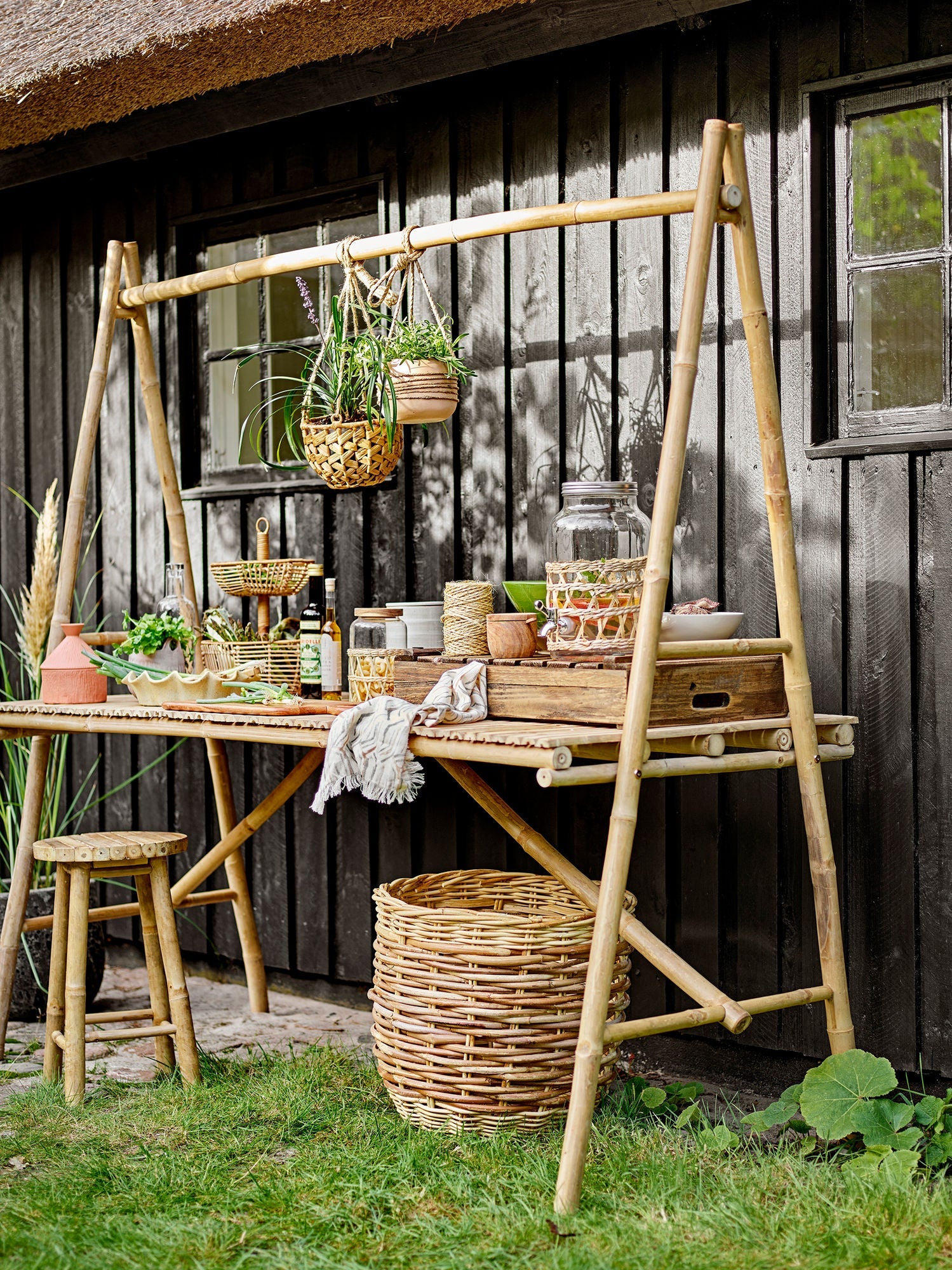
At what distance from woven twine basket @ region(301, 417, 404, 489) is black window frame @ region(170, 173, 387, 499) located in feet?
2.68

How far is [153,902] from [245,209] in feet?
7.41

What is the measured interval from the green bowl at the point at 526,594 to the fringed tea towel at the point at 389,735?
0.36 meters

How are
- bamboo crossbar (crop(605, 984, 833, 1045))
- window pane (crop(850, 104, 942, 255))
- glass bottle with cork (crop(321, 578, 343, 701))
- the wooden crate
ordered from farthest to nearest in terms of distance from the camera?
glass bottle with cork (crop(321, 578, 343, 701))
window pane (crop(850, 104, 942, 255))
the wooden crate
bamboo crossbar (crop(605, 984, 833, 1045))

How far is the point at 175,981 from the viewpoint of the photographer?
3.36m

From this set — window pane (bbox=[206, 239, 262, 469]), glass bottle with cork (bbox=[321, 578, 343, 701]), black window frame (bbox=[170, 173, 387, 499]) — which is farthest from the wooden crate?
window pane (bbox=[206, 239, 262, 469])

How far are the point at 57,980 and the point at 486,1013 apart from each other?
1.27 metres

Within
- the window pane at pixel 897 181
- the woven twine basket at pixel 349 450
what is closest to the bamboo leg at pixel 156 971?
the woven twine basket at pixel 349 450

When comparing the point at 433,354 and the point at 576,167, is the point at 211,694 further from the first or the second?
the point at 576,167

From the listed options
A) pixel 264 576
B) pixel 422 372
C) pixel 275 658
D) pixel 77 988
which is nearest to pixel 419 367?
pixel 422 372

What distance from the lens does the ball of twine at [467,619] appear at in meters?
3.07

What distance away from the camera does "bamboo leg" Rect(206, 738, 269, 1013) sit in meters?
4.13

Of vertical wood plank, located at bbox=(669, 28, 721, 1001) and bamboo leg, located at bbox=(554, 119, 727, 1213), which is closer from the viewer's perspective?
bamboo leg, located at bbox=(554, 119, 727, 1213)

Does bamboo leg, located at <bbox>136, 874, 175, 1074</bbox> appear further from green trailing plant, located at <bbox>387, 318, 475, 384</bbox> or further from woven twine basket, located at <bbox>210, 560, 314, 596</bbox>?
green trailing plant, located at <bbox>387, 318, 475, 384</bbox>

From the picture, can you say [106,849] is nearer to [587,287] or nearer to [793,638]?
[793,638]
